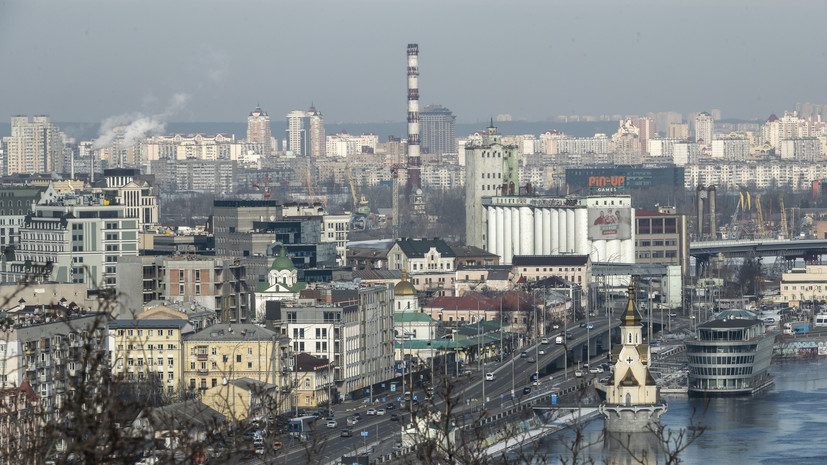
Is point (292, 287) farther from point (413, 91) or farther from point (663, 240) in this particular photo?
point (413, 91)

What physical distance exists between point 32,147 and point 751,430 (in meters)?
117

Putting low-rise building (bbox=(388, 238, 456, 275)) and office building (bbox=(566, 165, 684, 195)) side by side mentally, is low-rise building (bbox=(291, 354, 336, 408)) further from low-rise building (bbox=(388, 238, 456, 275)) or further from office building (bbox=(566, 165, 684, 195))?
office building (bbox=(566, 165, 684, 195))

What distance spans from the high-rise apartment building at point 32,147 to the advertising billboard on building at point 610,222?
266 feet

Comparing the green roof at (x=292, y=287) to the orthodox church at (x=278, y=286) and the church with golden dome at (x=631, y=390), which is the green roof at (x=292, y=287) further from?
the church with golden dome at (x=631, y=390)

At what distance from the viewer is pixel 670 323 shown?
211 ft

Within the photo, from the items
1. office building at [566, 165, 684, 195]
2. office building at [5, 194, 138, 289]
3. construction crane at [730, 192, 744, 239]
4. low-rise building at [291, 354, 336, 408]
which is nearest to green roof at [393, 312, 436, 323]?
office building at [5, 194, 138, 289]

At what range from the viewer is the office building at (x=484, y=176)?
79.8 meters

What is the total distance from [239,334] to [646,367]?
8.98 m

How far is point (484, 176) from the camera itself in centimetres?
8038

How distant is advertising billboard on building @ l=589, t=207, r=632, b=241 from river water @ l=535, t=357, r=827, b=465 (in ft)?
78.9

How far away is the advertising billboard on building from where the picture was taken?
75625mm

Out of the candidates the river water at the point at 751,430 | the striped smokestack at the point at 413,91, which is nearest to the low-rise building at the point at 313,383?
the river water at the point at 751,430

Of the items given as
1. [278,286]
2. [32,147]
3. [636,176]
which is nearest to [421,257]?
[278,286]

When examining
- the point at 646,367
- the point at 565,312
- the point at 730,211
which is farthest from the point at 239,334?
the point at 730,211
